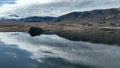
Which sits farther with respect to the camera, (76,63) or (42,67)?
(76,63)

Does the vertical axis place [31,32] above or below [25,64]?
below

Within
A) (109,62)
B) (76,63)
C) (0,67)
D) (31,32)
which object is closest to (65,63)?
(76,63)

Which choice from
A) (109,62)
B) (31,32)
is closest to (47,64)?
(109,62)

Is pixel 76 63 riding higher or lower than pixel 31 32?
higher

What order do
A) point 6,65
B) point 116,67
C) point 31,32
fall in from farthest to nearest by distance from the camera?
point 31,32 → point 6,65 → point 116,67

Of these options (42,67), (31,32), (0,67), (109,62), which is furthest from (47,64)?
(31,32)

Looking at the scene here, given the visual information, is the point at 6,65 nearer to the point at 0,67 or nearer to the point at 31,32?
the point at 0,67

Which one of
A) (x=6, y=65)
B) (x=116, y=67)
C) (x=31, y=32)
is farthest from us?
(x=31, y=32)

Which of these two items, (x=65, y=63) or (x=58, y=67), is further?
(x=65, y=63)

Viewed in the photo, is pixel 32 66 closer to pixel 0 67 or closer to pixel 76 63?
pixel 0 67
